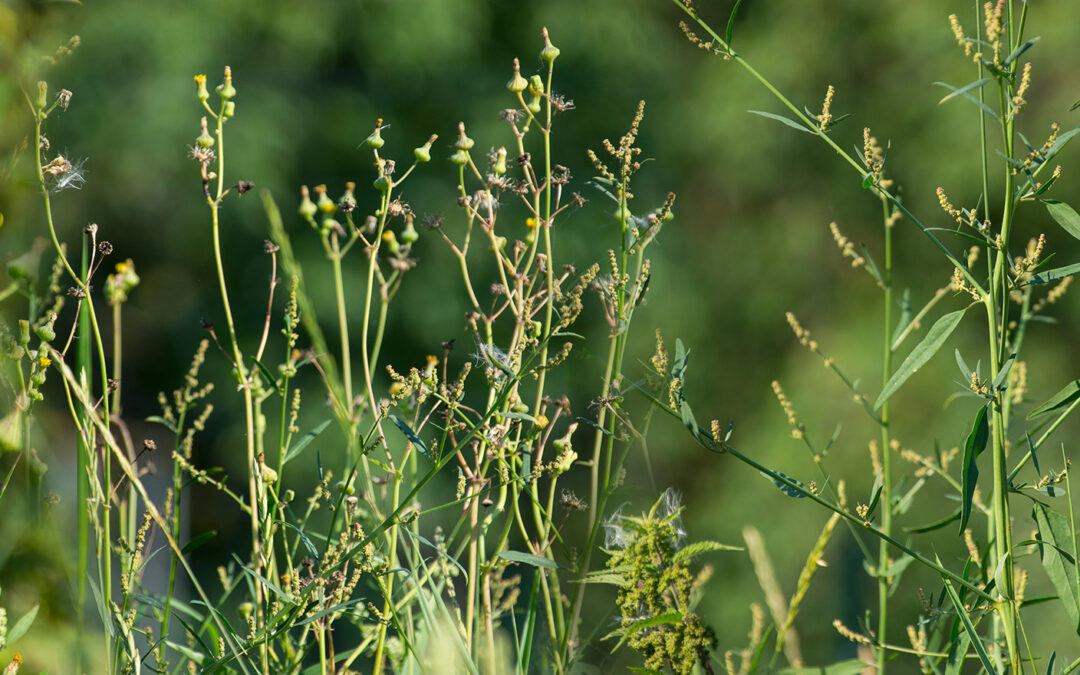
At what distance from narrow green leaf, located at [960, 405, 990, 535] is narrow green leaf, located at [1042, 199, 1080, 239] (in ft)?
0.37

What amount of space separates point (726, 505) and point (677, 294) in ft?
3.02

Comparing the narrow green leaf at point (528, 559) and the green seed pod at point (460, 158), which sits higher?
the green seed pod at point (460, 158)

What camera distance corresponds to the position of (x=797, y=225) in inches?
175

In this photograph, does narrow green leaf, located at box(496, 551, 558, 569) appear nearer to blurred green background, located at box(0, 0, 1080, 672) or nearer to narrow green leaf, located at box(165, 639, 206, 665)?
narrow green leaf, located at box(165, 639, 206, 665)

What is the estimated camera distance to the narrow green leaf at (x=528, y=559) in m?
0.49

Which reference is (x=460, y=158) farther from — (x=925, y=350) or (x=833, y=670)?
(x=833, y=670)

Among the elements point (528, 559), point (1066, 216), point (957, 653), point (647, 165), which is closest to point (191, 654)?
point (528, 559)

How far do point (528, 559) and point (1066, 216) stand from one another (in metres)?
0.34

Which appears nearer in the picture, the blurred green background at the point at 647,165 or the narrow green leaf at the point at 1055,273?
the narrow green leaf at the point at 1055,273

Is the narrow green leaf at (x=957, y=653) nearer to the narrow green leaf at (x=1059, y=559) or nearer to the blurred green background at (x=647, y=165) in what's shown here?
the narrow green leaf at (x=1059, y=559)

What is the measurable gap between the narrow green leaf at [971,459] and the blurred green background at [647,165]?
9.31ft

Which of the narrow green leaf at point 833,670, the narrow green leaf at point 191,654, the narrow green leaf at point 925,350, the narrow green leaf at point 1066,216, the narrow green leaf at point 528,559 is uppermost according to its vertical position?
the narrow green leaf at point 1066,216

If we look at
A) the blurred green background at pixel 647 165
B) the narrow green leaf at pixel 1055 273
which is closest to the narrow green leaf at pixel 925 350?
the narrow green leaf at pixel 1055 273

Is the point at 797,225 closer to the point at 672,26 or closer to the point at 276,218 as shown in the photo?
the point at 672,26
